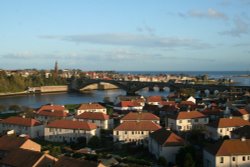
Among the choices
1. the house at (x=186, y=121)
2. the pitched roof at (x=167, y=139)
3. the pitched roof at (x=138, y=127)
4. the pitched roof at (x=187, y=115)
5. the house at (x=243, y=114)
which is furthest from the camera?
the house at (x=243, y=114)

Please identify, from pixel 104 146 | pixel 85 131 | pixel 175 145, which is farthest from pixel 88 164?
pixel 85 131

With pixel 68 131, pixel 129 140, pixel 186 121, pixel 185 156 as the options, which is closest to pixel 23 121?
pixel 68 131

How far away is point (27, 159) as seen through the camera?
21.2m

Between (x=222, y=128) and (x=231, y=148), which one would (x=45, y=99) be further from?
(x=231, y=148)

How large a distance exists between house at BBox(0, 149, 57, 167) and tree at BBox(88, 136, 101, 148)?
9.24 m

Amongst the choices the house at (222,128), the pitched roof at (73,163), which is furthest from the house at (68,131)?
the pitched roof at (73,163)

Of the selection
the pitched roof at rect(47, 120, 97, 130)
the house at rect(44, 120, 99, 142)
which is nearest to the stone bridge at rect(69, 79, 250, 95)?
the pitched roof at rect(47, 120, 97, 130)

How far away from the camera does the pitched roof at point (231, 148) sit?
2347 centimetres

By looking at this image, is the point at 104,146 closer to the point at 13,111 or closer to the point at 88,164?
the point at 88,164

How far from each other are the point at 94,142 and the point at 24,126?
7586 mm

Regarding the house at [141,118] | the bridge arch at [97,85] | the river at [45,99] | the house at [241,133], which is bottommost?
the river at [45,99]

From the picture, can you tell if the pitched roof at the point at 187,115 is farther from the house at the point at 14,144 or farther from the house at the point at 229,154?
the house at the point at 14,144

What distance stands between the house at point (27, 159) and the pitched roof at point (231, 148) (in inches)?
349

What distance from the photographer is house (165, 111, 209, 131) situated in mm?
36000
